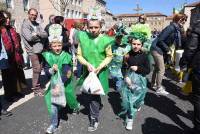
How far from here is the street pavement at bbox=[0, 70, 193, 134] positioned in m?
4.70

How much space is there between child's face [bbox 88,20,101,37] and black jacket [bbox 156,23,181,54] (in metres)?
2.63

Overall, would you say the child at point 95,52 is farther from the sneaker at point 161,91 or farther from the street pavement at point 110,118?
the sneaker at point 161,91

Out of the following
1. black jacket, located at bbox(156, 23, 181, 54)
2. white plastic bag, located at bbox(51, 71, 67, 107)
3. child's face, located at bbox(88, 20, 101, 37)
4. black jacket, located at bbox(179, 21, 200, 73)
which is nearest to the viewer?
black jacket, located at bbox(179, 21, 200, 73)

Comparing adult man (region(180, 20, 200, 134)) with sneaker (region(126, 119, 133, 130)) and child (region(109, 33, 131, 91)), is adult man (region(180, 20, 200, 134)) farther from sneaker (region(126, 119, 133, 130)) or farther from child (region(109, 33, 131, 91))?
child (region(109, 33, 131, 91))

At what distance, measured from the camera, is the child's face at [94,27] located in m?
4.33

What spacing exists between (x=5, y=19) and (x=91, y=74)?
2508mm

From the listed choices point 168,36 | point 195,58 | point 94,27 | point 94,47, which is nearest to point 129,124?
point 94,47

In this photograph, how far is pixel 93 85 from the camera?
4.39m

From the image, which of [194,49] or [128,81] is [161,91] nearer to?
[128,81]

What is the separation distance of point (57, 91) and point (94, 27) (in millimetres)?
1224

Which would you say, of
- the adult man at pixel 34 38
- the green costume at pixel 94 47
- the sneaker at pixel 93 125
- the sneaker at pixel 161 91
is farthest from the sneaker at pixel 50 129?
the sneaker at pixel 161 91

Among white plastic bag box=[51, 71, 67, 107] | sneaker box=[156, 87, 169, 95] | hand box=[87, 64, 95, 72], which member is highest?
hand box=[87, 64, 95, 72]

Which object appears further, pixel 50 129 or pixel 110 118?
pixel 110 118

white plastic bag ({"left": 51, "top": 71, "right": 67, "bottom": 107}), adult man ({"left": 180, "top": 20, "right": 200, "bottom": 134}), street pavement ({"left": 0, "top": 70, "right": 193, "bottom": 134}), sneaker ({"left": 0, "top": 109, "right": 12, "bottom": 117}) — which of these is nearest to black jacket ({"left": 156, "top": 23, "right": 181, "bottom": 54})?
street pavement ({"left": 0, "top": 70, "right": 193, "bottom": 134})
